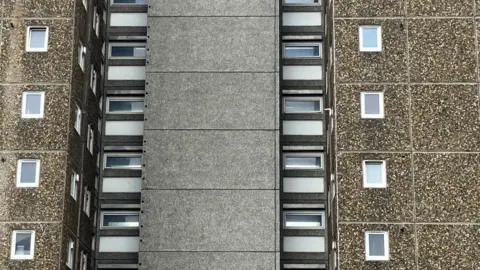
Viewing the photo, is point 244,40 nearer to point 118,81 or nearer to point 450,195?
point 118,81

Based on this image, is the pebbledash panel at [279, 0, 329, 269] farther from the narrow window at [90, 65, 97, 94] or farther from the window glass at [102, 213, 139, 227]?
the narrow window at [90, 65, 97, 94]

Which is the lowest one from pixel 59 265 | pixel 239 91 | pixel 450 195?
pixel 59 265

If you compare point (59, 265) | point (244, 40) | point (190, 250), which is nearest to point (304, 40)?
point (244, 40)

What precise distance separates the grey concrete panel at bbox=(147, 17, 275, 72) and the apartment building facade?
55mm

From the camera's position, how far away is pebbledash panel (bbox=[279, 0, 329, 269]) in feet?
137

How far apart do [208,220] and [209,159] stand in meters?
2.38

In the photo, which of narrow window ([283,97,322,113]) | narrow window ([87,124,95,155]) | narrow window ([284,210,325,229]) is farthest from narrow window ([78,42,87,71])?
narrow window ([284,210,325,229])

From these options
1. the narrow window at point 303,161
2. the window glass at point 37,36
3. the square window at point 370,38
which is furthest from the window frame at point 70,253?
the square window at point 370,38

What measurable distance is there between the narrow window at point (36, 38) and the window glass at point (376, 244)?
12512 mm

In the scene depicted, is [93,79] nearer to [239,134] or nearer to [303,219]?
[239,134]

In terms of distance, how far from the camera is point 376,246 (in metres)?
36.2

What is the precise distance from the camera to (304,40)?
44.6 metres

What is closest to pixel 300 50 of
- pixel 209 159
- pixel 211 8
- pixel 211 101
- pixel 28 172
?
pixel 211 8

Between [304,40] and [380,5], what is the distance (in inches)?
258
